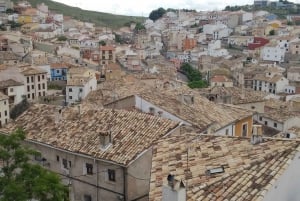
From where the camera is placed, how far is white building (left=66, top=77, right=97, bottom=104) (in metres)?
62.3

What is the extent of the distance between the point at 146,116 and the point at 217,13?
167902 millimetres

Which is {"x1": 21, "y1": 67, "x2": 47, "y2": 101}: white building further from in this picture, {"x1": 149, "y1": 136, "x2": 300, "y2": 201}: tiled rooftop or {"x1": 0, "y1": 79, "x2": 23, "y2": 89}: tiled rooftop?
{"x1": 149, "y1": 136, "x2": 300, "y2": 201}: tiled rooftop

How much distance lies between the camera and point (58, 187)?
13.5 metres

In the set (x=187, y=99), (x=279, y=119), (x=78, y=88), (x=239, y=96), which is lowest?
(x=279, y=119)

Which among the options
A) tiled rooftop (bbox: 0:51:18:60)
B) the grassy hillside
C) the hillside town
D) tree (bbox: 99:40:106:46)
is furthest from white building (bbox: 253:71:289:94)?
the grassy hillside

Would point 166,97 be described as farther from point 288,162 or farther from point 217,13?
point 217,13

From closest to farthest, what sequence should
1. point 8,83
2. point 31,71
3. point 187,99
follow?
point 187,99 → point 8,83 → point 31,71

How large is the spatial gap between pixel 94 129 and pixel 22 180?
24.6 ft

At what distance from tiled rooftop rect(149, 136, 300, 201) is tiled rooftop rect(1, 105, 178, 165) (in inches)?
143

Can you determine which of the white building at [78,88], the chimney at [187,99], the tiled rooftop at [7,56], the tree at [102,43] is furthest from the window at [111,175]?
the tree at [102,43]

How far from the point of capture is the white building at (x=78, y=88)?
62281 mm

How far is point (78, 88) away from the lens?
206 ft

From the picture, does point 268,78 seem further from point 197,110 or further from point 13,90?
point 197,110

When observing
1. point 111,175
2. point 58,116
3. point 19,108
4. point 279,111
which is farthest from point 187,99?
point 19,108
